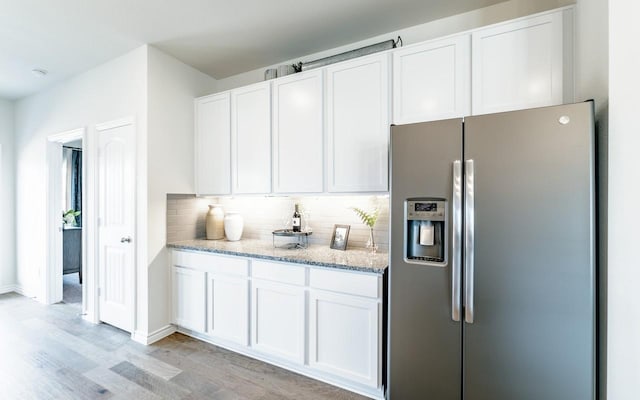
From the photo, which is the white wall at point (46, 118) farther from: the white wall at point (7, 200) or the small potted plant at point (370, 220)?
the small potted plant at point (370, 220)

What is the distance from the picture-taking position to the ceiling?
2.22m

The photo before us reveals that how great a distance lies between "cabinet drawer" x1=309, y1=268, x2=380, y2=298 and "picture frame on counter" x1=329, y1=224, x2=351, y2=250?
51cm

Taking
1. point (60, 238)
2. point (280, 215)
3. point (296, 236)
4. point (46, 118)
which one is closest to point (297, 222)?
point (296, 236)

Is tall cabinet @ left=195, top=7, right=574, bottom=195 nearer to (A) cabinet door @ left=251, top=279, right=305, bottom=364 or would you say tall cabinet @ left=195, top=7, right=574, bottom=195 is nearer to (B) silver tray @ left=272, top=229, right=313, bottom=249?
(B) silver tray @ left=272, top=229, right=313, bottom=249

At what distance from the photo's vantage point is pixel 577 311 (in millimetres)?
1297

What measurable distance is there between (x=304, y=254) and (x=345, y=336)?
0.69m

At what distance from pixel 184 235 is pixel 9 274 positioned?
→ 3.33m

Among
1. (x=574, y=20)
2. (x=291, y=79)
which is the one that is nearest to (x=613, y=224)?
(x=574, y=20)

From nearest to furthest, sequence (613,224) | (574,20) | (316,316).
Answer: (613,224), (574,20), (316,316)

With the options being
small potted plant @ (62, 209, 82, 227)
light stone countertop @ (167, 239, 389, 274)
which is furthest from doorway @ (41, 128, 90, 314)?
light stone countertop @ (167, 239, 389, 274)

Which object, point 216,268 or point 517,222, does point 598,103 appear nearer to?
point 517,222

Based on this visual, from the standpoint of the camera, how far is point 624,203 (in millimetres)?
1170

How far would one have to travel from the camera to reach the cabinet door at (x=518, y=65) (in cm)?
175

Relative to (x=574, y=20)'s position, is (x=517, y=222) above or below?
below
